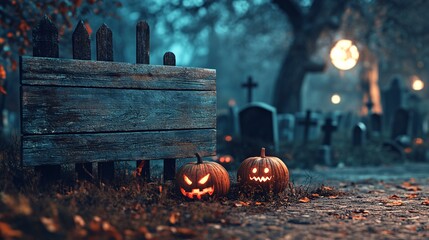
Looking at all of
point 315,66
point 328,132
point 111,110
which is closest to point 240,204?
point 111,110

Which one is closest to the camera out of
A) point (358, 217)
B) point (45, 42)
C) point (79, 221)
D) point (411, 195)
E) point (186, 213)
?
point (79, 221)

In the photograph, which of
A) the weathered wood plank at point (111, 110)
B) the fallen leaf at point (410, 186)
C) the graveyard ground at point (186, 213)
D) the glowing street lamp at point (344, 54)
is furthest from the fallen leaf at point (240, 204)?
the glowing street lamp at point (344, 54)

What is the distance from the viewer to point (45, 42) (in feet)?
16.6

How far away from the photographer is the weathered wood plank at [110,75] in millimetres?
4938

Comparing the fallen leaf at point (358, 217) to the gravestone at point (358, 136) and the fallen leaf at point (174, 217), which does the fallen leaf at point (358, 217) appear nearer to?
the fallen leaf at point (174, 217)

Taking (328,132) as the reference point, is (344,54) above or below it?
above

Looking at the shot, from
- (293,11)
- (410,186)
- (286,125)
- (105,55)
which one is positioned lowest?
(410,186)

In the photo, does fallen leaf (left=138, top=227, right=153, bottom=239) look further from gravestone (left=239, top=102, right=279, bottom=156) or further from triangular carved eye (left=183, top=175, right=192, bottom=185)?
gravestone (left=239, top=102, right=279, bottom=156)

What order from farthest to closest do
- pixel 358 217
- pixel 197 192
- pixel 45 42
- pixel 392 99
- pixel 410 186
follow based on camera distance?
pixel 392 99
pixel 410 186
pixel 197 192
pixel 45 42
pixel 358 217

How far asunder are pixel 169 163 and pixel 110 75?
1.46m

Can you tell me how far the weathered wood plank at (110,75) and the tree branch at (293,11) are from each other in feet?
38.3

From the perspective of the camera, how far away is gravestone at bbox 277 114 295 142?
55.0 ft

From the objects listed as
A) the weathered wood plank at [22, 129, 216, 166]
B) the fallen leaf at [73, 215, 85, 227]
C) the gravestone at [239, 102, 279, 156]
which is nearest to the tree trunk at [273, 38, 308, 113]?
the gravestone at [239, 102, 279, 156]

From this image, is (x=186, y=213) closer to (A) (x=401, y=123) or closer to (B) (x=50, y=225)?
(B) (x=50, y=225)
